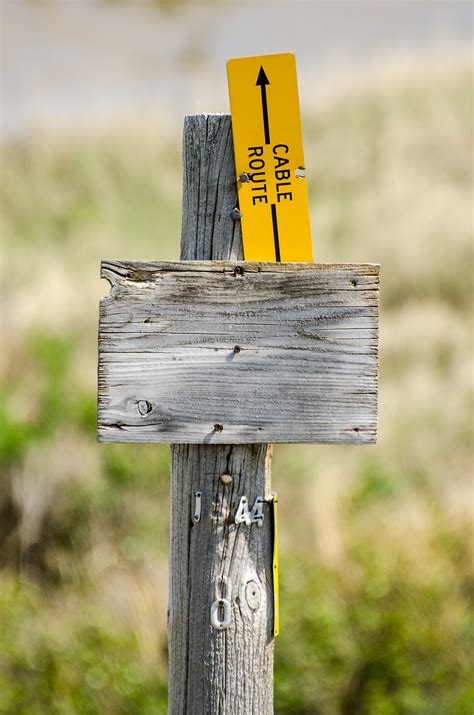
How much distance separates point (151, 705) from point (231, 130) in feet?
10.1

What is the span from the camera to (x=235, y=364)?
1.65 metres

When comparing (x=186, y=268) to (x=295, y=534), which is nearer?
(x=186, y=268)

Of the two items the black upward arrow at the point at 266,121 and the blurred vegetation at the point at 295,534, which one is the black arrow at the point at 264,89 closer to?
the black upward arrow at the point at 266,121

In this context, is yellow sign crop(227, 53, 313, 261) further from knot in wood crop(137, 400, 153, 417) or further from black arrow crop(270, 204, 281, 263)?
knot in wood crop(137, 400, 153, 417)

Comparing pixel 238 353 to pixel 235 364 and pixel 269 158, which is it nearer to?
pixel 235 364

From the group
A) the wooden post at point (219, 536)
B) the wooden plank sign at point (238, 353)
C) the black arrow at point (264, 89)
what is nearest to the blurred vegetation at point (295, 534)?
the wooden post at point (219, 536)

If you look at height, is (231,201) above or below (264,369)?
above

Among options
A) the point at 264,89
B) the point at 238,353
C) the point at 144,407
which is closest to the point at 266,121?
the point at 264,89

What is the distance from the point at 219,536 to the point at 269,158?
698 millimetres

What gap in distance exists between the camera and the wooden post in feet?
5.70

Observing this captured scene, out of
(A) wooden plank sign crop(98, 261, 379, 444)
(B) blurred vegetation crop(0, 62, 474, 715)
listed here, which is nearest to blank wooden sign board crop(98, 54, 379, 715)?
(A) wooden plank sign crop(98, 261, 379, 444)
